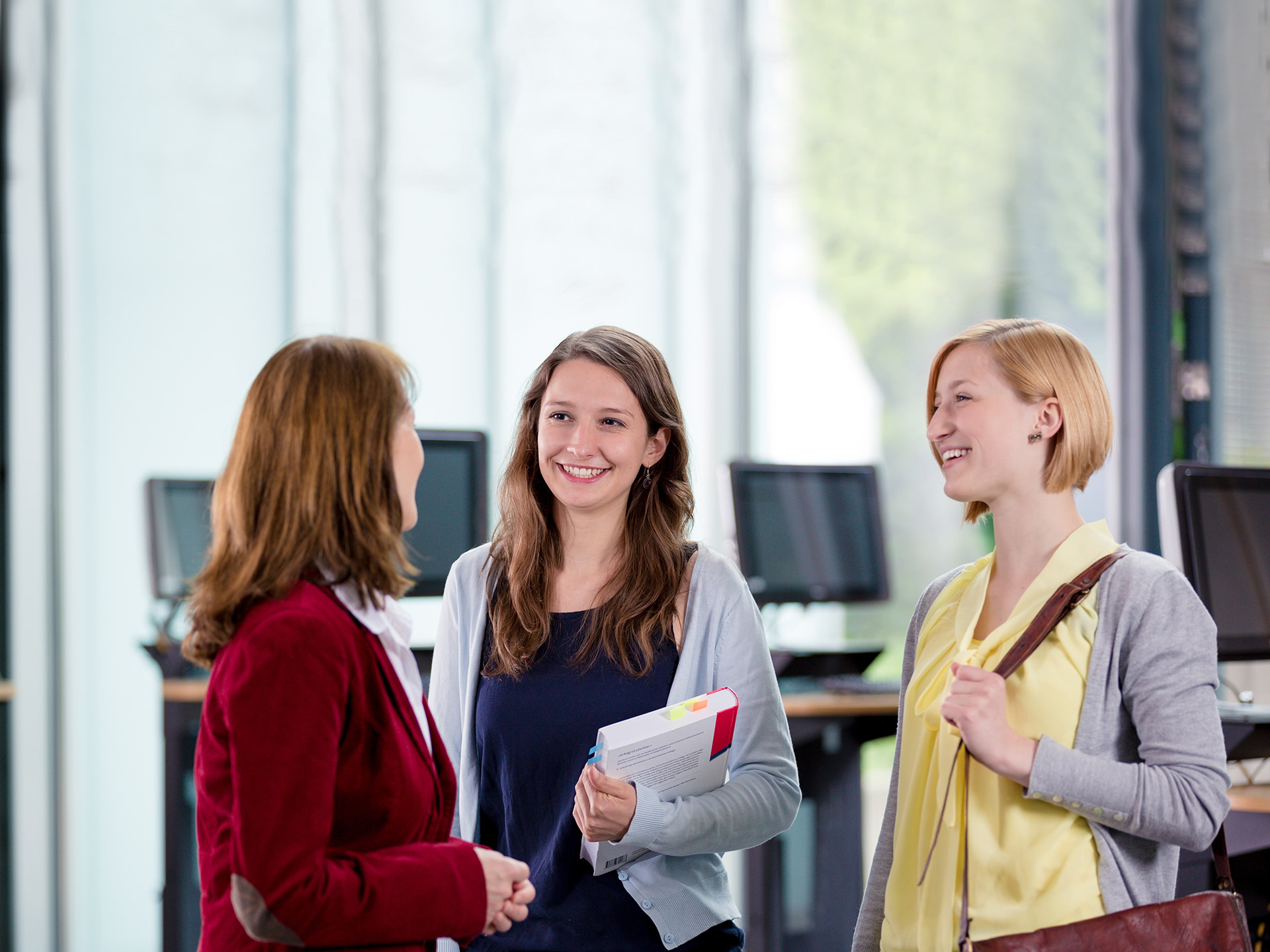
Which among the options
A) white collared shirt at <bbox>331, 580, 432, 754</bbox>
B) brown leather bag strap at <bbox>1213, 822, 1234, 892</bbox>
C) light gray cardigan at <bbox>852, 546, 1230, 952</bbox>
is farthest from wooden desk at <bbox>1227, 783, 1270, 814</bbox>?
white collared shirt at <bbox>331, 580, 432, 754</bbox>

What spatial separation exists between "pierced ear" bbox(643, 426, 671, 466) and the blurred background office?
1.49 metres

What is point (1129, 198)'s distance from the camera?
13.4 feet

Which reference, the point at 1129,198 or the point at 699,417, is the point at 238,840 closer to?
the point at 699,417

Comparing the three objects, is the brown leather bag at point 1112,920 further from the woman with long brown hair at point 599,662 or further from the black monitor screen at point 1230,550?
the black monitor screen at point 1230,550

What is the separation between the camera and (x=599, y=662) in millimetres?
1461

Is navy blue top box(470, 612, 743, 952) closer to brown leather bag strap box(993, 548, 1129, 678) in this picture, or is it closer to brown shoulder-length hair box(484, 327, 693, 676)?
brown shoulder-length hair box(484, 327, 693, 676)

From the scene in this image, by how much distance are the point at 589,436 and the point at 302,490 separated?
1.99 feet

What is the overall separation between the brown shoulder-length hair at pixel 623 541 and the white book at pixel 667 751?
0.16 m

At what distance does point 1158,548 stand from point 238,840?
3842 millimetres

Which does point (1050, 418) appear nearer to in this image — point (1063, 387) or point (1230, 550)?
point (1063, 387)

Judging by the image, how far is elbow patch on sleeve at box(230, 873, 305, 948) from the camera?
0.91m

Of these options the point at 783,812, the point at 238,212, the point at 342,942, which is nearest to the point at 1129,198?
the point at 238,212

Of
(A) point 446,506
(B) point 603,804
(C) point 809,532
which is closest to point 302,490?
(B) point 603,804

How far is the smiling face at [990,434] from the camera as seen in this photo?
129cm
